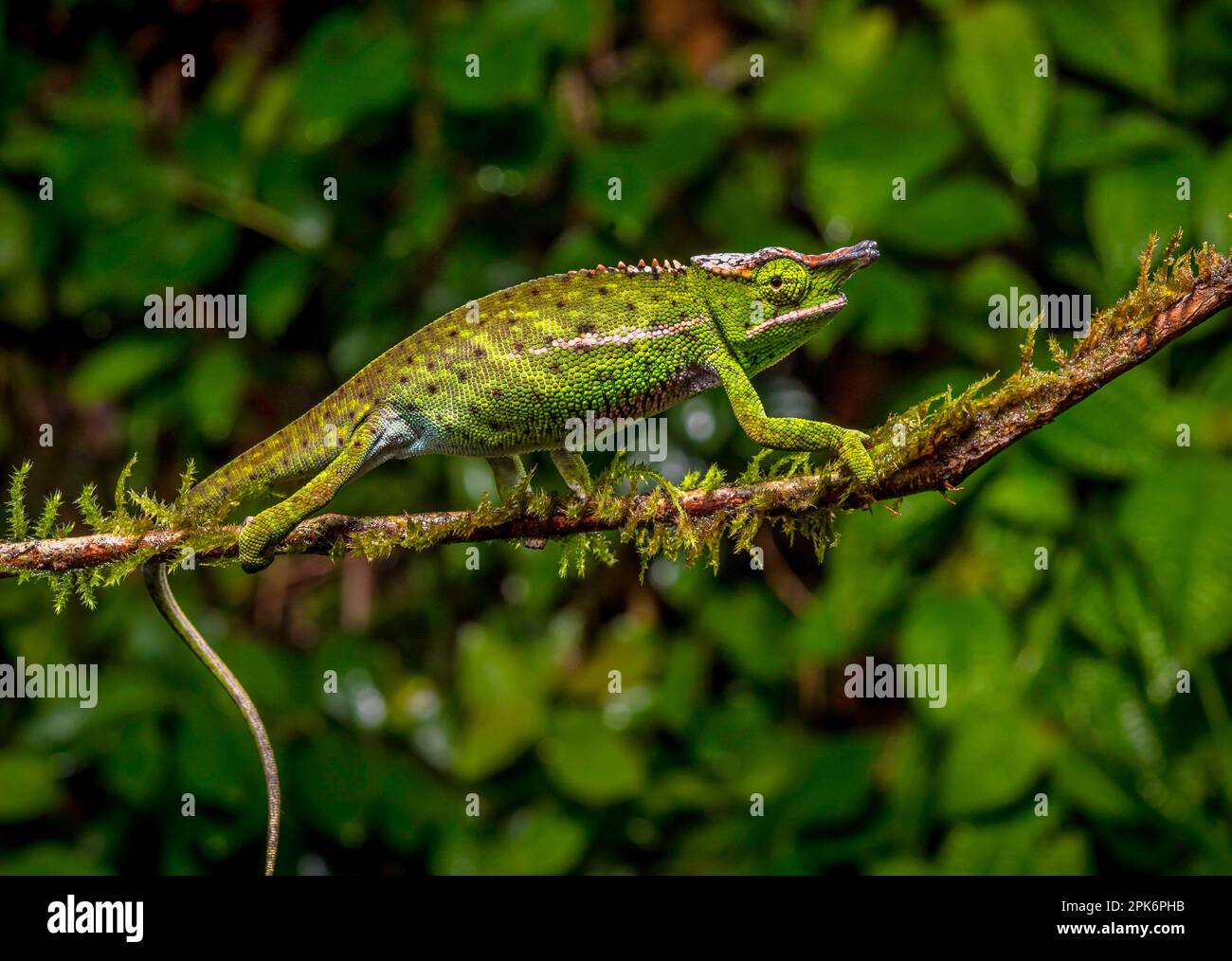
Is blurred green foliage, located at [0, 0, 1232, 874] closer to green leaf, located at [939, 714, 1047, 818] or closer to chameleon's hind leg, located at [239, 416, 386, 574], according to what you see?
green leaf, located at [939, 714, 1047, 818]

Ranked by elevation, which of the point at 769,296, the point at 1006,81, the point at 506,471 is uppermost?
the point at 1006,81

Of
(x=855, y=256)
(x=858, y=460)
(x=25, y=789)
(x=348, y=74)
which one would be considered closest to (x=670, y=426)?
(x=348, y=74)

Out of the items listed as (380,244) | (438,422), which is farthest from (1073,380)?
(380,244)

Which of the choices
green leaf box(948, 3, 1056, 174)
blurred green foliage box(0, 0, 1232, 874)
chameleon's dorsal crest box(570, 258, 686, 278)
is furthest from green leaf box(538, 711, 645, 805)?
green leaf box(948, 3, 1056, 174)

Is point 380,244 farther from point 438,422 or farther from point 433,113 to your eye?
point 438,422

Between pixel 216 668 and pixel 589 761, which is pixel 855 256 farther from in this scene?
pixel 589 761

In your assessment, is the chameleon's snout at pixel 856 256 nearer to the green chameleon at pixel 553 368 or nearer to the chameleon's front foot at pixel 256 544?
the green chameleon at pixel 553 368
